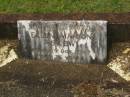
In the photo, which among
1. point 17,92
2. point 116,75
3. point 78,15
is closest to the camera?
point 17,92

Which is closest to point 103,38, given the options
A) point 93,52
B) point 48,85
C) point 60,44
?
point 93,52

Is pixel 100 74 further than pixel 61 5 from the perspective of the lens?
No

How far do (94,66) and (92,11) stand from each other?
2175mm

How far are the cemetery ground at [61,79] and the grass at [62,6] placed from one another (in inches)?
67.3

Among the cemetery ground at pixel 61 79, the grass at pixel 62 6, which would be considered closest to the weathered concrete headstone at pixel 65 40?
the cemetery ground at pixel 61 79

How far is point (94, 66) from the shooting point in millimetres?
9148

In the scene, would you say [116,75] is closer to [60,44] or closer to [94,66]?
[94,66]

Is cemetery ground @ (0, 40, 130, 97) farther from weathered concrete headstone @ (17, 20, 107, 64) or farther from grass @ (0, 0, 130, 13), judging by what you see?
grass @ (0, 0, 130, 13)

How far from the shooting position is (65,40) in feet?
30.8

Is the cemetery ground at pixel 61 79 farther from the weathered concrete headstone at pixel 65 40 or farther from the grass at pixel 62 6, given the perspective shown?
the grass at pixel 62 6

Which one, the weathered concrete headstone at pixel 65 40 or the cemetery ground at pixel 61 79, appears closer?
the cemetery ground at pixel 61 79

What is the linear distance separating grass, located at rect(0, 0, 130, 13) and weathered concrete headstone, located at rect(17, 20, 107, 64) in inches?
67.7

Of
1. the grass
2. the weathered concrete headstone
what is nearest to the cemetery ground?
the weathered concrete headstone

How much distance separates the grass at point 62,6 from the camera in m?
10.9
